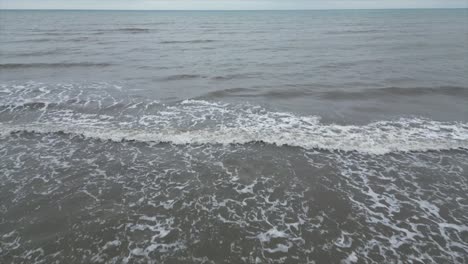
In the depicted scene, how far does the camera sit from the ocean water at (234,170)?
603cm

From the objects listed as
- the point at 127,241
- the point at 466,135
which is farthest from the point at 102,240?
the point at 466,135

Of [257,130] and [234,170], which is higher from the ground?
[257,130]

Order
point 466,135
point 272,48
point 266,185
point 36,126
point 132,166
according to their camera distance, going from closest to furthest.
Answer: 1. point 266,185
2. point 132,166
3. point 466,135
4. point 36,126
5. point 272,48

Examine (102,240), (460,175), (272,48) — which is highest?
(272,48)

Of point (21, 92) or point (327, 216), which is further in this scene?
point (21, 92)

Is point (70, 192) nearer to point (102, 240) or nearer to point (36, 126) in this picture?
point (102, 240)

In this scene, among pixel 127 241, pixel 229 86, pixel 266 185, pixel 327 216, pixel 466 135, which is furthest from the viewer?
pixel 229 86

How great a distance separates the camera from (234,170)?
28.7 ft

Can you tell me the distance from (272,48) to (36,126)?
24.6m

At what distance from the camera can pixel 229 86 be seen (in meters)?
17.5

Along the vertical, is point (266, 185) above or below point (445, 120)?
below

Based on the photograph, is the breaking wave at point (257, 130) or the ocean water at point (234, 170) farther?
the breaking wave at point (257, 130)

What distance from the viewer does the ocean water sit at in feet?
19.8

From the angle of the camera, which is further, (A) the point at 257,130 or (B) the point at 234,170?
(A) the point at 257,130
